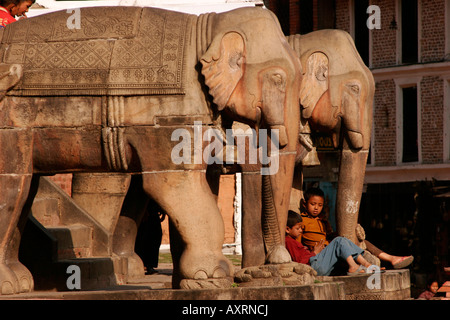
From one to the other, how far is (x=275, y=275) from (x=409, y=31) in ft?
85.5

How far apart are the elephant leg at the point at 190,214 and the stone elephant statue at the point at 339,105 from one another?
302 centimetres

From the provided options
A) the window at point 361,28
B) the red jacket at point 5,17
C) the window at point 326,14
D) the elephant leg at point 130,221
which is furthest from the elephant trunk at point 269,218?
the window at point 326,14

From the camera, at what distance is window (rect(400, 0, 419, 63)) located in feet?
117

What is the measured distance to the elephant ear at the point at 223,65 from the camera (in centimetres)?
1054

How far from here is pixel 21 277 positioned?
11.1 m

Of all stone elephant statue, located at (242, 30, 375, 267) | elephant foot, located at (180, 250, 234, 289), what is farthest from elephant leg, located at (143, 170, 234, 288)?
stone elephant statue, located at (242, 30, 375, 267)

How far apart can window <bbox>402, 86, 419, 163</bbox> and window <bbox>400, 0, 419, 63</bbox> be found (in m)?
0.95

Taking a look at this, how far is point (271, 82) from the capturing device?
10836 millimetres

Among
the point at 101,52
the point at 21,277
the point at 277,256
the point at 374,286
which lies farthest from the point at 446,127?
the point at 101,52

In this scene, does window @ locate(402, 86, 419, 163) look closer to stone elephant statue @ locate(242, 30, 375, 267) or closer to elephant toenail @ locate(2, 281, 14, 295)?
stone elephant statue @ locate(242, 30, 375, 267)

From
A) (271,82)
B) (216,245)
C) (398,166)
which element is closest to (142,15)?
(271,82)

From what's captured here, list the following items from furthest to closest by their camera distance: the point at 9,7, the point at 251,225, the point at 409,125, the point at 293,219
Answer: the point at 409,125 < the point at 293,219 < the point at 251,225 < the point at 9,7

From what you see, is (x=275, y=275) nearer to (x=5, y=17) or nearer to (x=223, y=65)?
(x=223, y=65)

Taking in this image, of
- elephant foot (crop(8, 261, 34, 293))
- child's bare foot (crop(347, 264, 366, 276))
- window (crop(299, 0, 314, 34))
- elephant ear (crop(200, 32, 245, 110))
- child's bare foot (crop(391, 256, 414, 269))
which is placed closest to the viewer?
elephant ear (crop(200, 32, 245, 110))
